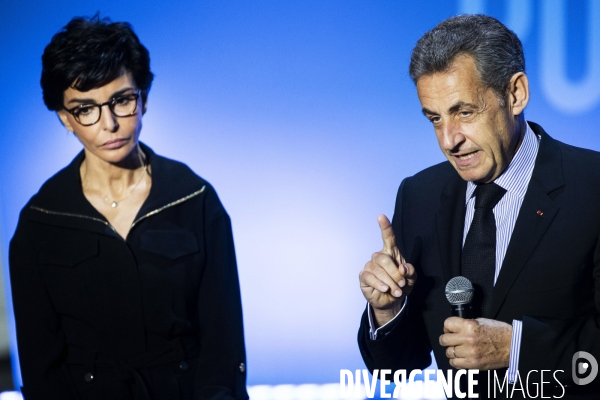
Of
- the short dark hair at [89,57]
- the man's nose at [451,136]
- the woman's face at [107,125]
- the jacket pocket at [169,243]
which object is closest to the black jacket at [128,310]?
the jacket pocket at [169,243]

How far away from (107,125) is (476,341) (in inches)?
56.3

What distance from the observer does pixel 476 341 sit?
6.43 feet

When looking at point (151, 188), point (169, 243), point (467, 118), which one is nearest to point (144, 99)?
point (151, 188)

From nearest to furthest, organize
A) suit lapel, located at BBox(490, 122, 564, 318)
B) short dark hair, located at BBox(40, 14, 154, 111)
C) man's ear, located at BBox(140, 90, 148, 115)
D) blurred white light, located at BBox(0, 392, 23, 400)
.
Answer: suit lapel, located at BBox(490, 122, 564, 318) < short dark hair, located at BBox(40, 14, 154, 111) < man's ear, located at BBox(140, 90, 148, 115) < blurred white light, located at BBox(0, 392, 23, 400)

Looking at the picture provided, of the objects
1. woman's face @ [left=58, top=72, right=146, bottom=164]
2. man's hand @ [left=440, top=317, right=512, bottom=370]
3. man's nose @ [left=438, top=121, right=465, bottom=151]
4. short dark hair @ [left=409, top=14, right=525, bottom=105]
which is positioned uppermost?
short dark hair @ [left=409, top=14, right=525, bottom=105]

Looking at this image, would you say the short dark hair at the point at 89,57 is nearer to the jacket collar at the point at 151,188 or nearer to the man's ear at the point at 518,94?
the jacket collar at the point at 151,188

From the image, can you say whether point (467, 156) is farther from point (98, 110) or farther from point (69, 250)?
point (69, 250)

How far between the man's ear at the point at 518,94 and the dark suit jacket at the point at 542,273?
14cm

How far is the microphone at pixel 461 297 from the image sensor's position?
1977 millimetres

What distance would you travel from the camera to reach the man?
2.03 m

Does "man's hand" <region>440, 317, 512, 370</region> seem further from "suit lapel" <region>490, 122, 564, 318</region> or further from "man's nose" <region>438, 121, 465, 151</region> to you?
"man's nose" <region>438, 121, 465, 151</region>

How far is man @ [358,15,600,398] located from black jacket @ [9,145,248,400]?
1.88 ft

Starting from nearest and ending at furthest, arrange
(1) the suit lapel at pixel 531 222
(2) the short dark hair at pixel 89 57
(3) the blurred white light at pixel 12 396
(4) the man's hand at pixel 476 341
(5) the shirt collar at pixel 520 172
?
1. (4) the man's hand at pixel 476 341
2. (1) the suit lapel at pixel 531 222
3. (5) the shirt collar at pixel 520 172
4. (2) the short dark hair at pixel 89 57
5. (3) the blurred white light at pixel 12 396

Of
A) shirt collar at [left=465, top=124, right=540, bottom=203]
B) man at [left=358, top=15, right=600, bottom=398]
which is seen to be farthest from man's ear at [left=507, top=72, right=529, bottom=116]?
shirt collar at [left=465, top=124, right=540, bottom=203]
